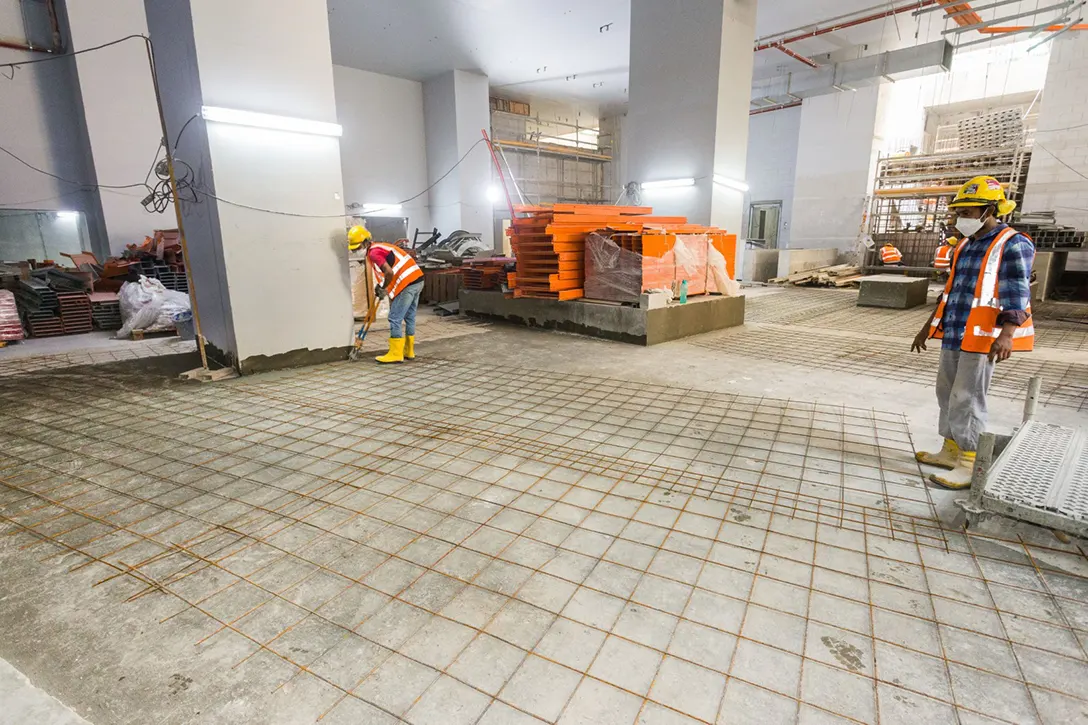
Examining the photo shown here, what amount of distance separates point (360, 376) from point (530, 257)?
354cm

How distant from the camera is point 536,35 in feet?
45.6

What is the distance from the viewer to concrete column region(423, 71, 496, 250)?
17.2 m

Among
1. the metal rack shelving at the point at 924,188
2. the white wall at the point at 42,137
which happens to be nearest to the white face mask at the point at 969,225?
the metal rack shelving at the point at 924,188

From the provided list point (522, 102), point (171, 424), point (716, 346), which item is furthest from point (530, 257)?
point (522, 102)

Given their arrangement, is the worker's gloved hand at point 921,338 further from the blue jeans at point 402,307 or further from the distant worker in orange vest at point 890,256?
the distant worker in orange vest at point 890,256

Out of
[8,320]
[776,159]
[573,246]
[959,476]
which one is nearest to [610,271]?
[573,246]

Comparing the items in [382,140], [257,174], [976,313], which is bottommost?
[976,313]

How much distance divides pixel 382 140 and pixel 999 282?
17489 millimetres

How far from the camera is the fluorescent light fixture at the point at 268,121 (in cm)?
523

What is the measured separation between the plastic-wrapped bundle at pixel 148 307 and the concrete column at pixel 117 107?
13.2 ft

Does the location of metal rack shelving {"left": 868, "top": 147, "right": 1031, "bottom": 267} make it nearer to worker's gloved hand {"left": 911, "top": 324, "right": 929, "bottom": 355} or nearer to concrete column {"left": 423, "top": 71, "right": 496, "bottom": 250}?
concrete column {"left": 423, "top": 71, "right": 496, "bottom": 250}

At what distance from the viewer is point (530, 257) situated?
8.36 meters

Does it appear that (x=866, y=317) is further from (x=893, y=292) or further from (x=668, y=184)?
(x=668, y=184)

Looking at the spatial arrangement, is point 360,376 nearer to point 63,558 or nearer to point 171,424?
point 171,424
